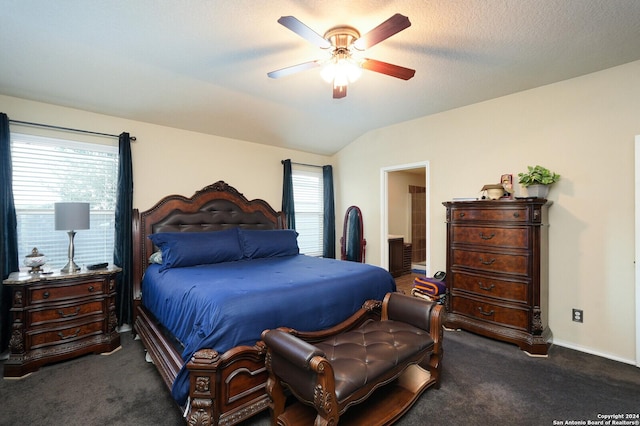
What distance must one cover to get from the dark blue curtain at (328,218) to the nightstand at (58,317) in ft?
10.2

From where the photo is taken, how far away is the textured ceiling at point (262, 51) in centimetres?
→ 199

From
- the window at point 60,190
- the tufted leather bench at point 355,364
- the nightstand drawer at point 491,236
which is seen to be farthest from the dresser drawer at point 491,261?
the window at point 60,190

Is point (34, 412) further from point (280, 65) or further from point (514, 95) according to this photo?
point (514, 95)

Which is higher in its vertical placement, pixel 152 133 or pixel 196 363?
pixel 152 133

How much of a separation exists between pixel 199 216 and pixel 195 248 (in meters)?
0.80

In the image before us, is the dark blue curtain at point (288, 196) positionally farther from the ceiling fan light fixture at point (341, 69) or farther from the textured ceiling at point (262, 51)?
the ceiling fan light fixture at point (341, 69)

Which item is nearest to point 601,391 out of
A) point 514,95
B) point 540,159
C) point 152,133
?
point 540,159

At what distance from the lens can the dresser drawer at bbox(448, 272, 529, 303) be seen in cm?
289

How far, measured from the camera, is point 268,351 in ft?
5.98

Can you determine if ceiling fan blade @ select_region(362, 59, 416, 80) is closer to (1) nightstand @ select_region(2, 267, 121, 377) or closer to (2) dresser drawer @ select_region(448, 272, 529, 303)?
(2) dresser drawer @ select_region(448, 272, 529, 303)

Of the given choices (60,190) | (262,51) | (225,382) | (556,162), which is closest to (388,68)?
(262,51)

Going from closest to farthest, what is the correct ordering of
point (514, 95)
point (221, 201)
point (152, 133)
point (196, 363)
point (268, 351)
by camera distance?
point (196, 363) < point (268, 351) < point (514, 95) < point (152, 133) < point (221, 201)

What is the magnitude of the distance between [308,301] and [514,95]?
127 inches

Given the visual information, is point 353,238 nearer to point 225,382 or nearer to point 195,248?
point 195,248
